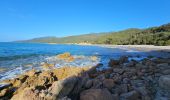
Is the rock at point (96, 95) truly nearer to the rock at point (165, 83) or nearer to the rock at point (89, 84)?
the rock at point (89, 84)

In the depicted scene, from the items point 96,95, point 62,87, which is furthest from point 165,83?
point 62,87

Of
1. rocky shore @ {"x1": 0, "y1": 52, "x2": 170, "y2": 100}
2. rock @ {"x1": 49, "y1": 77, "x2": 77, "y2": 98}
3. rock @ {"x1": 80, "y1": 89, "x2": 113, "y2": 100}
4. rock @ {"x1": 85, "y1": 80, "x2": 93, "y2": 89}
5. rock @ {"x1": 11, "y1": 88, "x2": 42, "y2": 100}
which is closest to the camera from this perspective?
rock @ {"x1": 11, "y1": 88, "x2": 42, "y2": 100}

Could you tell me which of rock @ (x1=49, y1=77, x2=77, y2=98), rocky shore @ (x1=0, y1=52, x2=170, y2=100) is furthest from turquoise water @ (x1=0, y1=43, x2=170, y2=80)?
rock @ (x1=49, y1=77, x2=77, y2=98)

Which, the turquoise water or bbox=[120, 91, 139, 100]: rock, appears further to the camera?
the turquoise water

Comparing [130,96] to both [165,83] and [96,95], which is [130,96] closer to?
[96,95]

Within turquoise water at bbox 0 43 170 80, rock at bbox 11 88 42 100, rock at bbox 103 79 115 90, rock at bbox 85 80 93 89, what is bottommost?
turquoise water at bbox 0 43 170 80

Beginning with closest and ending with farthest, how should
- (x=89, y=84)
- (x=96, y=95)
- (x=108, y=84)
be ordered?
(x=96, y=95) < (x=89, y=84) < (x=108, y=84)

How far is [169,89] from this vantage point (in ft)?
28.6

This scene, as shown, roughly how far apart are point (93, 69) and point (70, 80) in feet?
24.3

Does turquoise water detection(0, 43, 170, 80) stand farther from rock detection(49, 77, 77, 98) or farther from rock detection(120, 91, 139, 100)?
rock detection(120, 91, 139, 100)

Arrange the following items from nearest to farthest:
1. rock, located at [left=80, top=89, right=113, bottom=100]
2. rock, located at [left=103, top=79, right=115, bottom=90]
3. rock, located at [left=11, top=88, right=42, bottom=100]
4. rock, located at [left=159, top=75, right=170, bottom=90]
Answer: rock, located at [left=11, top=88, right=42, bottom=100], rock, located at [left=80, top=89, right=113, bottom=100], rock, located at [left=103, top=79, right=115, bottom=90], rock, located at [left=159, top=75, right=170, bottom=90]

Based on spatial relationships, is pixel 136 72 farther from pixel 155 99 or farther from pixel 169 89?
pixel 155 99

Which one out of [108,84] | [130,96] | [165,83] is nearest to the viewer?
[130,96]

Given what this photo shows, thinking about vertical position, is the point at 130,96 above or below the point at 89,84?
below
